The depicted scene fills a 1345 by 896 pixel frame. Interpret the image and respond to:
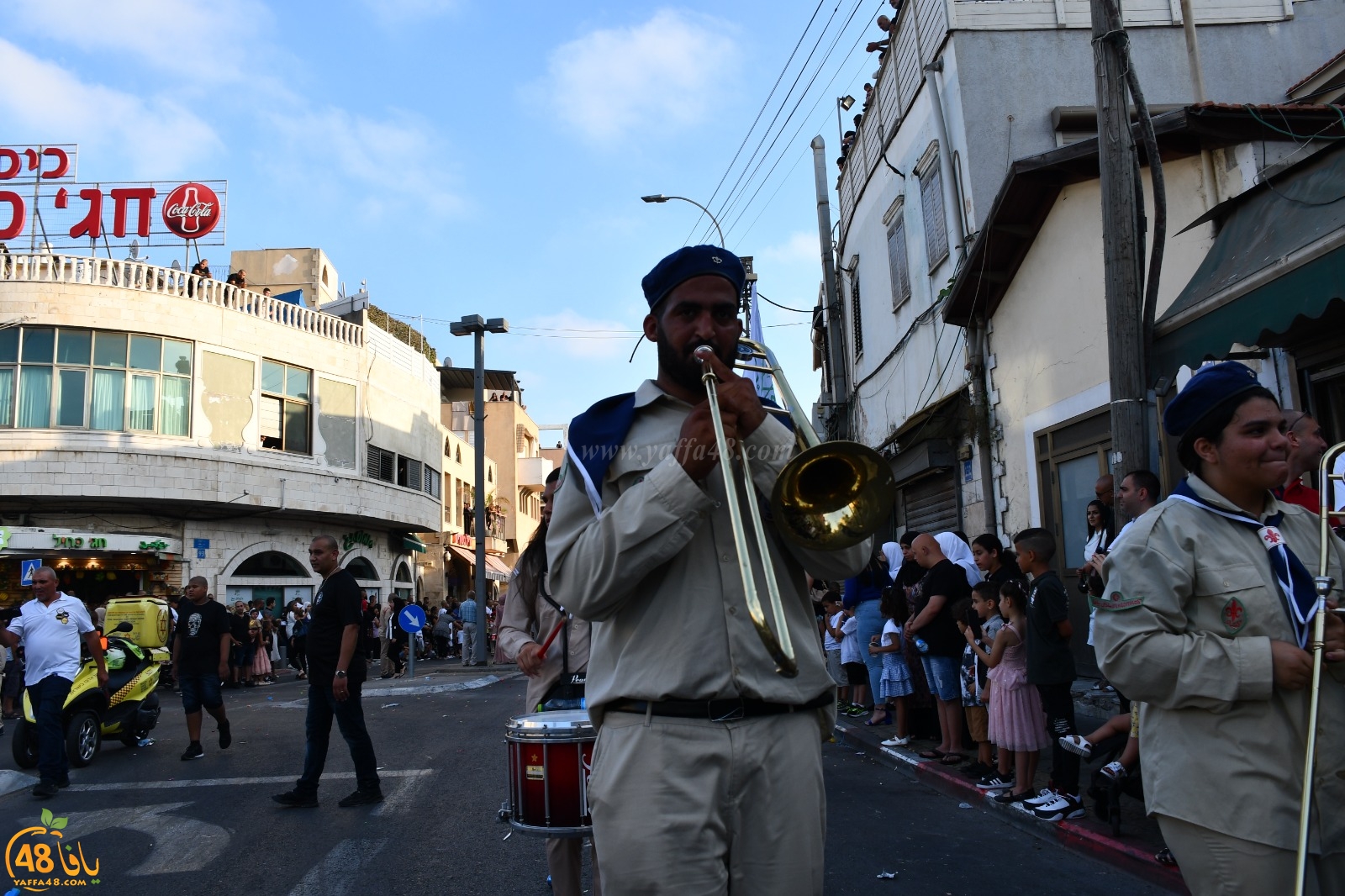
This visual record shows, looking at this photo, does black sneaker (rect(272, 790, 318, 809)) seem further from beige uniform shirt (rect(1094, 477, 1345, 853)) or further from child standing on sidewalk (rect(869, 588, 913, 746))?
beige uniform shirt (rect(1094, 477, 1345, 853))

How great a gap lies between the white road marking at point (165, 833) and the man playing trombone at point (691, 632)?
4.73 m

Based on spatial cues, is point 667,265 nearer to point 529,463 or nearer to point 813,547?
point 813,547

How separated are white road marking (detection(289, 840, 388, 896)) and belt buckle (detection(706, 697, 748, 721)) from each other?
3878 mm

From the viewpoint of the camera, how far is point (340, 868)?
18.2 ft

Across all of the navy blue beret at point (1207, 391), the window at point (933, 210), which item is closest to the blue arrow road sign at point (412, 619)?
the window at point (933, 210)

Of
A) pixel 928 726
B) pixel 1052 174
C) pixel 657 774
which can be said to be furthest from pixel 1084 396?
pixel 657 774

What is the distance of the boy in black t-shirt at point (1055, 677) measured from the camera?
617 centimetres

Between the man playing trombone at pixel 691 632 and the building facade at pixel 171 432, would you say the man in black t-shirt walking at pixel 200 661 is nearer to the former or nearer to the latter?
the man playing trombone at pixel 691 632

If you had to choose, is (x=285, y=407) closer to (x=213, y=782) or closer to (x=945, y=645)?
(x=213, y=782)

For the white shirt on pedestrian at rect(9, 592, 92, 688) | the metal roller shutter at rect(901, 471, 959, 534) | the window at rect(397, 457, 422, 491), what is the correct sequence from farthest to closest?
the window at rect(397, 457, 422, 491), the metal roller shutter at rect(901, 471, 959, 534), the white shirt on pedestrian at rect(9, 592, 92, 688)

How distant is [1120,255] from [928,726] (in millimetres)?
4714

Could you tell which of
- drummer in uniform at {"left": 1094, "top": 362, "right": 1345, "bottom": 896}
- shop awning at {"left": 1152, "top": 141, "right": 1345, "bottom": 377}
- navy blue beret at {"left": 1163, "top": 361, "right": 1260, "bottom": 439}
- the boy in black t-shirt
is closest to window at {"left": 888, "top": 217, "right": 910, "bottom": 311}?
shop awning at {"left": 1152, "top": 141, "right": 1345, "bottom": 377}

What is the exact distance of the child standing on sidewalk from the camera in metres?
8.93

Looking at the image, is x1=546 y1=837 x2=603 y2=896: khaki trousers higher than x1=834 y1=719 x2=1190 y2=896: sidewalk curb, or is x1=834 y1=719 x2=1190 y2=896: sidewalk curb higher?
x1=546 y1=837 x2=603 y2=896: khaki trousers
